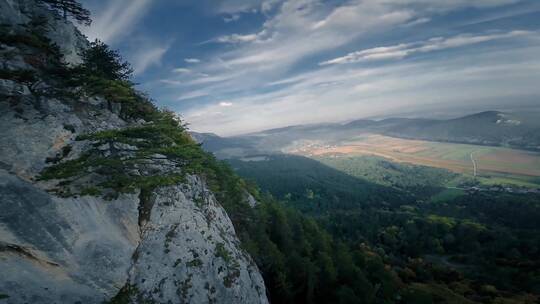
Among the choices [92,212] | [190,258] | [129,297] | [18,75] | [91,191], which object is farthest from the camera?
[18,75]

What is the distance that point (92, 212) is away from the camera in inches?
796

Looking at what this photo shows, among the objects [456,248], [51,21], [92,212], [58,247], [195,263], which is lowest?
[456,248]

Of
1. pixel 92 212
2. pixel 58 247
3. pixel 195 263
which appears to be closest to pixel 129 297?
pixel 58 247

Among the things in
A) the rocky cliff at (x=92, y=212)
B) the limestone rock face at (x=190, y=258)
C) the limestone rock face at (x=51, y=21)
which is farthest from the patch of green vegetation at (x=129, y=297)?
the limestone rock face at (x=51, y=21)

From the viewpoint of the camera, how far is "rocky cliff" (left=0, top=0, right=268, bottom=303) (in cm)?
1645

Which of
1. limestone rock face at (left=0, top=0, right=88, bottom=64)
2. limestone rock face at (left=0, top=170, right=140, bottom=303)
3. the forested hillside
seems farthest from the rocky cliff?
the forested hillside

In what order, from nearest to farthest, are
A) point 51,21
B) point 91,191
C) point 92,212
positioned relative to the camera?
point 92,212 → point 91,191 → point 51,21

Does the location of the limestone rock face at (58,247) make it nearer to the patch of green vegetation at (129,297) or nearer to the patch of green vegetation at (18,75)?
the patch of green vegetation at (129,297)

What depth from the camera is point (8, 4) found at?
32406mm

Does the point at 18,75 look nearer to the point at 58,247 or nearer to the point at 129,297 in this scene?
the point at 58,247

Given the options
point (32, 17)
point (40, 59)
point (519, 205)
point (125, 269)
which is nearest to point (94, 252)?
point (125, 269)

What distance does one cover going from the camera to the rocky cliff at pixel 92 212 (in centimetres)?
1645

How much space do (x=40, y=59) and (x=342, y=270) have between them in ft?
157

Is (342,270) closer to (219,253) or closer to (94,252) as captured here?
(219,253)
